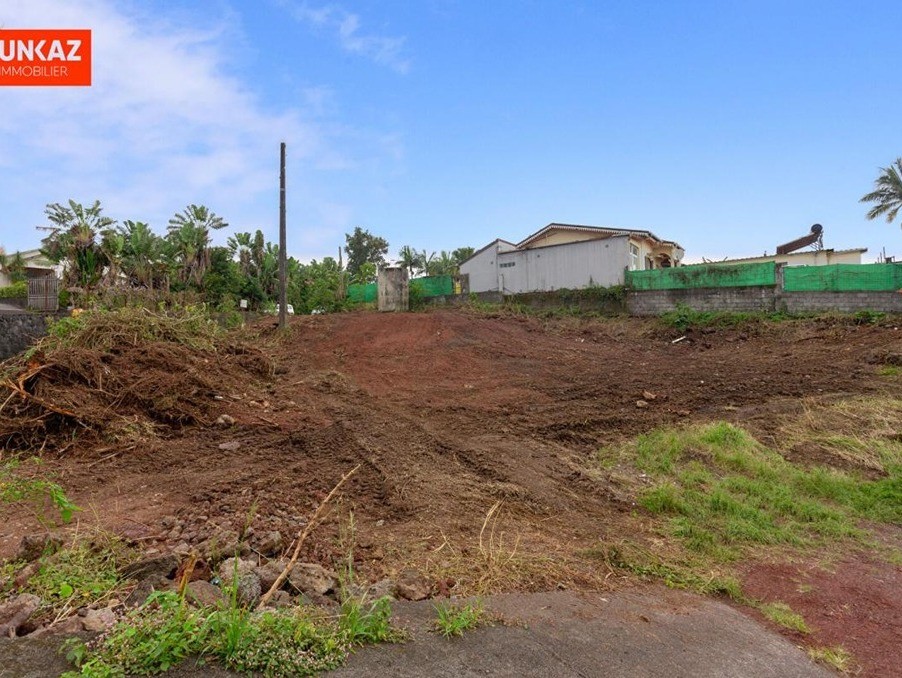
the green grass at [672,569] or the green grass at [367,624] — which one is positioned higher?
the green grass at [367,624]

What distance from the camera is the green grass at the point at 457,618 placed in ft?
7.65

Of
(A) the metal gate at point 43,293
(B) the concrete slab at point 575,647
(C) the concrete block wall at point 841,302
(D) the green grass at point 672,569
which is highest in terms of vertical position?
(A) the metal gate at point 43,293

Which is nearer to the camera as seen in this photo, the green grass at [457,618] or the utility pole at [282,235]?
the green grass at [457,618]

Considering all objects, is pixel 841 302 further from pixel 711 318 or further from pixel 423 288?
pixel 423 288

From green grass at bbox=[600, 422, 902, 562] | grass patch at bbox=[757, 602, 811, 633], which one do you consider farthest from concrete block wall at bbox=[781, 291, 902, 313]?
grass patch at bbox=[757, 602, 811, 633]

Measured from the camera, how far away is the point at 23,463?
531 cm

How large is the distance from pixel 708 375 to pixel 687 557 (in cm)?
680

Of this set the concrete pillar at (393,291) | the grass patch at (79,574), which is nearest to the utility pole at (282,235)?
the concrete pillar at (393,291)

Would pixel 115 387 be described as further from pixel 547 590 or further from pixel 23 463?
pixel 547 590

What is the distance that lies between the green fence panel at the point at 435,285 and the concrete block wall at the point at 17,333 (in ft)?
51.0

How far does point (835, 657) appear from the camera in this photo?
2.70 metres

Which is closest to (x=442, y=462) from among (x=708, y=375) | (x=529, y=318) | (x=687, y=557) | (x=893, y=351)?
(x=687, y=557)

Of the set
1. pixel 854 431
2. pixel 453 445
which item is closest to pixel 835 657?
pixel 453 445

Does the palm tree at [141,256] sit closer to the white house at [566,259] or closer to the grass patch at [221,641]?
the white house at [566,259]
